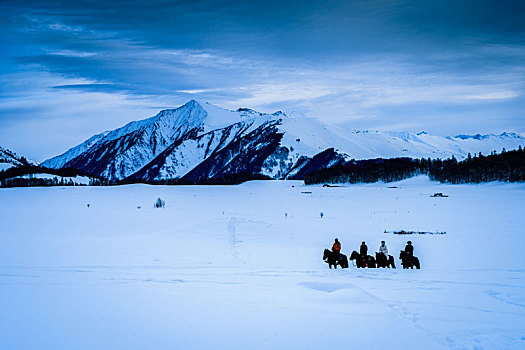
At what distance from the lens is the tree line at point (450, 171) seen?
302ft

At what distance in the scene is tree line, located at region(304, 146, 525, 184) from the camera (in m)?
92.1

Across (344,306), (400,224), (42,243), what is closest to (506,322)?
(344,306)

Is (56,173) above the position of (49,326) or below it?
above

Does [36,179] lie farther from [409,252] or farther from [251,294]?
[251,294]

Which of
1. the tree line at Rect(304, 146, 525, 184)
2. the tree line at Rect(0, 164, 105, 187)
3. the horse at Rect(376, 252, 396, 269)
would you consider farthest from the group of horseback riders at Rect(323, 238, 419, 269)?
the tree line at Rect(0, 164, 105, 187)

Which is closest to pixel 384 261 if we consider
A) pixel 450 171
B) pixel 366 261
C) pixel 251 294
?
pixel 366 261

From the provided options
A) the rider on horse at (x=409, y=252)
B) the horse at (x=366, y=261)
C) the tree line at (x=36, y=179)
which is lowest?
the horse at (x=366, y=261)

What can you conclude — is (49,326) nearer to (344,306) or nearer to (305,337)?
(305,337)

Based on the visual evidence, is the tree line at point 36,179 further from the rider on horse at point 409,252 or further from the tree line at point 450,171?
the rider on horse at point 409,252

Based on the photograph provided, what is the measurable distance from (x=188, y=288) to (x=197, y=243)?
41.8 ft

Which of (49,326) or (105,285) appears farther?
(105,285)

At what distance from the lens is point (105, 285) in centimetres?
1167

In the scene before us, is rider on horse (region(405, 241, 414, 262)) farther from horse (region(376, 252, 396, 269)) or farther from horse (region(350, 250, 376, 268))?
horse (region(350, 250, 376, 268))

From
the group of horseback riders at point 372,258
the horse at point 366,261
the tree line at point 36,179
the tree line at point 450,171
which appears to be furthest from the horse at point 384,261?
the tree line at point 36,179
